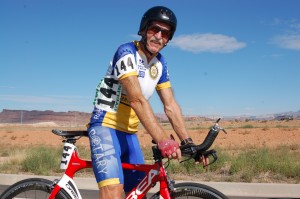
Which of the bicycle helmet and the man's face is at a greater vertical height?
the bicycle helmet

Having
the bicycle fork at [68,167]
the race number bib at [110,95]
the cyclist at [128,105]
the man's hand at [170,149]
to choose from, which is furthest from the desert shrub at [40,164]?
the man's hand at [170,149]

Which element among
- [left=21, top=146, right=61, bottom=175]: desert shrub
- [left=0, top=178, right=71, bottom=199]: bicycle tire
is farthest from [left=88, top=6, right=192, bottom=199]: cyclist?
[left=21, top=146, right=61, bottom=175]: desert shrub

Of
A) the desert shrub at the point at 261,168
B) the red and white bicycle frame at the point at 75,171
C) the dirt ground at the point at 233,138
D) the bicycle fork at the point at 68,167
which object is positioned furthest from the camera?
the dirt ground at the point at 233,138

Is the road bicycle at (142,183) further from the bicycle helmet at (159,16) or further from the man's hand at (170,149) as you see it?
the bicycle helmet at (159,16)

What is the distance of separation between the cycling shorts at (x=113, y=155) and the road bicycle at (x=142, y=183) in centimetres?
15

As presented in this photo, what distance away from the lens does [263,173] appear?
1125 centimetres

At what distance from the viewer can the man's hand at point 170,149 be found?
132 inches

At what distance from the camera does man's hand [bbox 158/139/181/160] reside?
11.0ft

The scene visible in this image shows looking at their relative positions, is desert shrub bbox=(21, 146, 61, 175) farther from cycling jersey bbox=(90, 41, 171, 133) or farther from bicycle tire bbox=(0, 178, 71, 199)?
cycling jersey bbox=(90, 41, 171, 133)

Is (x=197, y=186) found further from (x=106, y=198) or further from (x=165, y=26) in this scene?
(x=165, y=26)

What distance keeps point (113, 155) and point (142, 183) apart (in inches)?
13.0

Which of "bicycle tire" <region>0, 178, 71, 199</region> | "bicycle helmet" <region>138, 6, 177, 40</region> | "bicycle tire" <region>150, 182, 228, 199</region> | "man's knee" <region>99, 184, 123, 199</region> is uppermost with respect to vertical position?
"bicycle helmet" <region>138, 6, 177, 40</region>

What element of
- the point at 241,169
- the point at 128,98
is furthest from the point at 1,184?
the point at 128,98

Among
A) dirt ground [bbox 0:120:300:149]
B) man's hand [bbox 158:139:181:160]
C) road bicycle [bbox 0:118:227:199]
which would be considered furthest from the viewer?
dirt ground [bbox 0:120:300:149]
